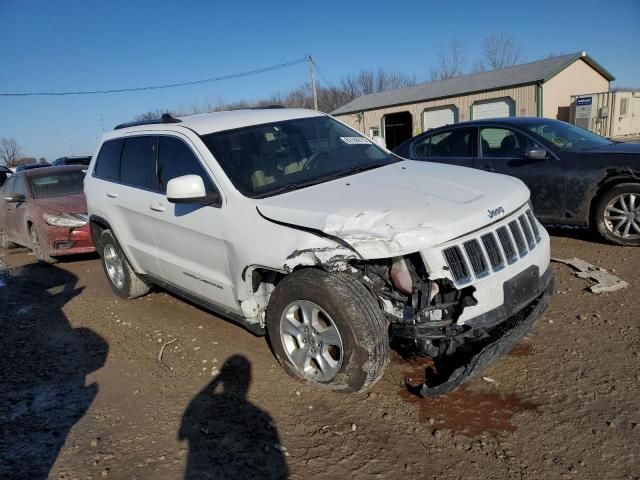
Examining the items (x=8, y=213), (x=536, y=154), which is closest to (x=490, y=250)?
(x=536, y=154)

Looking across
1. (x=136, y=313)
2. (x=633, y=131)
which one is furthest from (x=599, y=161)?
(x=633, y=131)

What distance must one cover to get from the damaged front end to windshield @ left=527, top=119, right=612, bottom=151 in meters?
3.74

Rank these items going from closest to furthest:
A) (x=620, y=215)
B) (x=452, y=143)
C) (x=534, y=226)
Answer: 1. (x=534, y=226)
2. (x=620, y=215)
3. (x=452, y=143)

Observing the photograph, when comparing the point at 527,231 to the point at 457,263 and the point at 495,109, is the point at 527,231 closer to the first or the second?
the point at 457,263

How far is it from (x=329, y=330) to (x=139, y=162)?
275 cm

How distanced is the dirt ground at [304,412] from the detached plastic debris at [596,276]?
11cm

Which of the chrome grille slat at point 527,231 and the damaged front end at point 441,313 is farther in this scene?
the chrome grille slat at point 527,231

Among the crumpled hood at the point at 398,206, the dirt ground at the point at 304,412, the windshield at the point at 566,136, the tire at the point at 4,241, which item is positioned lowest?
the tire at the point at 4,241

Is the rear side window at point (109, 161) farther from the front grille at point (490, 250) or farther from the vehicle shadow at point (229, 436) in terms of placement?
the front grille at point (490, 250)

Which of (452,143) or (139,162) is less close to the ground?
(139,162)

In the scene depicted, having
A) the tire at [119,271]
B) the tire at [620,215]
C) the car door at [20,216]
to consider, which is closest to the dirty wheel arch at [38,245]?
the car door at [20,216]

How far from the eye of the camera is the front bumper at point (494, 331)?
2.82 meters

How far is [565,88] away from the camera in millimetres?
24172

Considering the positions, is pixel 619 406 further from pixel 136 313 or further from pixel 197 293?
pixel 136 313
